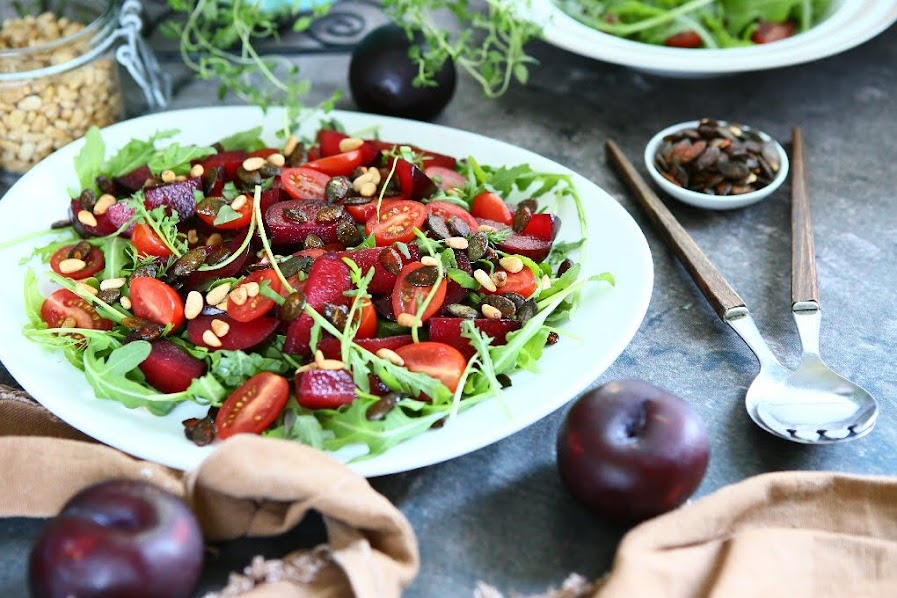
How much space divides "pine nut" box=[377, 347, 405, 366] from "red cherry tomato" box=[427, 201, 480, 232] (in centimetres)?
34

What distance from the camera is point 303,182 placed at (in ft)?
6.04

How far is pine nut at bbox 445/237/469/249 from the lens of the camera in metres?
1.65

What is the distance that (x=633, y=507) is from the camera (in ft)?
4.44

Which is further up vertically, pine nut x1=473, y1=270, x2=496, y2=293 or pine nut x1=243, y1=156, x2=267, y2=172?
pine nut x1=243, y1=156, x2=267, y2=172

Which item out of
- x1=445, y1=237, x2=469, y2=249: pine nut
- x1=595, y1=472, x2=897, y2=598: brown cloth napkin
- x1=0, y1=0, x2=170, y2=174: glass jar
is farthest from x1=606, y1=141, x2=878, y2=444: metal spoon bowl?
x1=0, y1=0, x2=170, y2=174: glass jar

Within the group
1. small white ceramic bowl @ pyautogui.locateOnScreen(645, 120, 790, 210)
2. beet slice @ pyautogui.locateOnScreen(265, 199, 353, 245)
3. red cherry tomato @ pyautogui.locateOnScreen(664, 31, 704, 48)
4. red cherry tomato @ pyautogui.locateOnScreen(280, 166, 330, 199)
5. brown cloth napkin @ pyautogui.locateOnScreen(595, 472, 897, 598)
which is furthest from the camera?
red cherry tomato @ pyautogui.locateOnScreen(664, 31, 704, 48)

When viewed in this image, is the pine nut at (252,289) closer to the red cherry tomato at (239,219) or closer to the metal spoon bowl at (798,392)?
the red cherry tomato at (239,219)

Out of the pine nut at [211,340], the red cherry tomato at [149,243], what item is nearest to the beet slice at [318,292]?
the pine nut at [211,340]

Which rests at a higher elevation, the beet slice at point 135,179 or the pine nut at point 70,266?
the beet slice at point 135,179

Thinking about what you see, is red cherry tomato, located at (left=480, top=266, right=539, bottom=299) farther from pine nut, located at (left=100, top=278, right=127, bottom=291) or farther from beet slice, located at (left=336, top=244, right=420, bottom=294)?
pine nut, located at (left=100, top=278, right=127, bottom=291)

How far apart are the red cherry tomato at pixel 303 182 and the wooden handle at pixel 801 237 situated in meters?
0.95

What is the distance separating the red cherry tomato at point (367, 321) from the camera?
5.07 feet

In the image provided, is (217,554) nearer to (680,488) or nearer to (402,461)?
(402,461)

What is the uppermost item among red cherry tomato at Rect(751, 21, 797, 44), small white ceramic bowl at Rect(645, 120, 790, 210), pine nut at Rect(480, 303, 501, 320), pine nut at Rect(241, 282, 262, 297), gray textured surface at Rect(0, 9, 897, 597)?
pine nut at Rect(241, 282, 262, 297)
